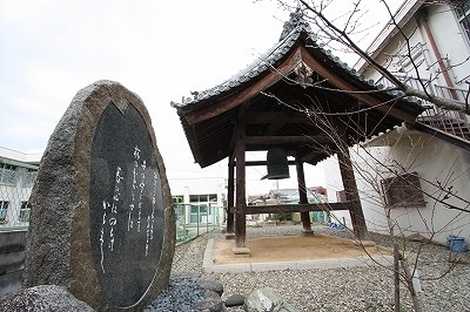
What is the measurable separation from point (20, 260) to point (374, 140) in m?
8.91

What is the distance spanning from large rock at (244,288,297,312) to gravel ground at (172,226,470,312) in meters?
0.29

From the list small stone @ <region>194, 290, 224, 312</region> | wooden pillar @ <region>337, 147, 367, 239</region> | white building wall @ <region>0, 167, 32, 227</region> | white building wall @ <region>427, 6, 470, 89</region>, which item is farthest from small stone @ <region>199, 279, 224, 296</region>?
white building wall @ <region>427, 6, 470, 89</region>

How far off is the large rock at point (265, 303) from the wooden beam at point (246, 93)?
310 cm

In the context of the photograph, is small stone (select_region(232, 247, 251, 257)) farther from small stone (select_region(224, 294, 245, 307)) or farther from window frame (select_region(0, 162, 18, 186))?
window frame (select_region(0, 162, 18, 186))

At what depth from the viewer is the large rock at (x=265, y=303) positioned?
8.55 feet

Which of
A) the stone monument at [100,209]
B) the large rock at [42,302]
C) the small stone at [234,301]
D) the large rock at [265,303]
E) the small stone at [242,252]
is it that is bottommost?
the small stone at [234,301]

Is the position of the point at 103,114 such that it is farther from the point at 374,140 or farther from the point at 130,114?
the point at 374,140

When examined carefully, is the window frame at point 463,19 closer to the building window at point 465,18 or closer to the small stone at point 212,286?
the building window at point 465,18

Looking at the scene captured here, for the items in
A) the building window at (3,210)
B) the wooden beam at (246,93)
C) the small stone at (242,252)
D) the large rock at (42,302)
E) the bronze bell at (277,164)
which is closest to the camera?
the large rock at (42,302)

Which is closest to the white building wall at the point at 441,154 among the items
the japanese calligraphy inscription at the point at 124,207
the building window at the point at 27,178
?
the japanese calligraphy inscription at the point at 124,207

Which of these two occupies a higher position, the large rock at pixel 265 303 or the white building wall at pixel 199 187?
the white building wall at pixel 199 187

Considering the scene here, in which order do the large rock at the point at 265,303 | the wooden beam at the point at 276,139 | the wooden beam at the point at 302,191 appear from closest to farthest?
the large rock at the point at 265,303 → the wooden beam at the point at 276,139 → the wooden beam at the point at 302,191

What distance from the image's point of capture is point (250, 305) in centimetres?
275

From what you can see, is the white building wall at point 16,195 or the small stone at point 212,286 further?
the white building wall at point 16,195
